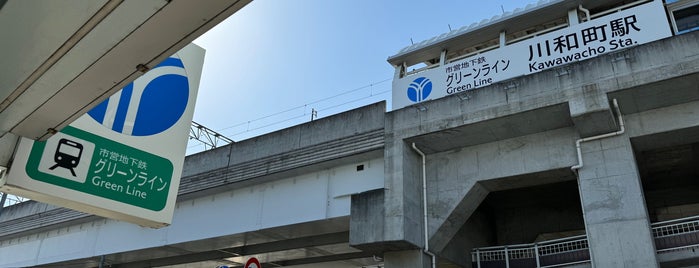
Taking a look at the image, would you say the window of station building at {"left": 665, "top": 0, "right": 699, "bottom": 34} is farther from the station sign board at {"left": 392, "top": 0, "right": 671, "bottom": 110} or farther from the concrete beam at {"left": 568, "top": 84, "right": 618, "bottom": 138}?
the concrete beam at {"left": 568, "top": 84, "right": 618, "bottom": 138}

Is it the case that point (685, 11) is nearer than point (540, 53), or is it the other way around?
point (685, 11)

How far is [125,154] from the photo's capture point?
762 cm

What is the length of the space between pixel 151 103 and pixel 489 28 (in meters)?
12.7

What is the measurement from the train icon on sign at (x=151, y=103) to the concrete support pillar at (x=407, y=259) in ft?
28.9

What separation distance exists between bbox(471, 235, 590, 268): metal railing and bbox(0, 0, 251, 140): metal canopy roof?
13071mm

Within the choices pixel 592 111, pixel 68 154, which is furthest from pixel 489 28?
pixel 68 154

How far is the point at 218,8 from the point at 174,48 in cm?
72

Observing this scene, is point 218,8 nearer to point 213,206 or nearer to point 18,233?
point 213,206

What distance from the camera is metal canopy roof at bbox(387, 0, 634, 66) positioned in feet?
53.5

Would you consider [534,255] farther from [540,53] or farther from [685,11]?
[685,11]

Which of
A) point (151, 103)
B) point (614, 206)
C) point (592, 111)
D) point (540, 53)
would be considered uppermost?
point (540, 53)

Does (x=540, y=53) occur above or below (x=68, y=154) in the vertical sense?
above

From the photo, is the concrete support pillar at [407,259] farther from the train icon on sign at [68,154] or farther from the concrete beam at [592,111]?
the train icon on sign at [68,154]

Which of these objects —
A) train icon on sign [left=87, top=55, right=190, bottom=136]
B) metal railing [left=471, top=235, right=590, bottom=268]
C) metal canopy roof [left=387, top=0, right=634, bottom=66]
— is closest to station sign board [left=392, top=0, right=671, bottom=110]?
metal canopy roof [left=387, top=0, right=634, bottom=66]
